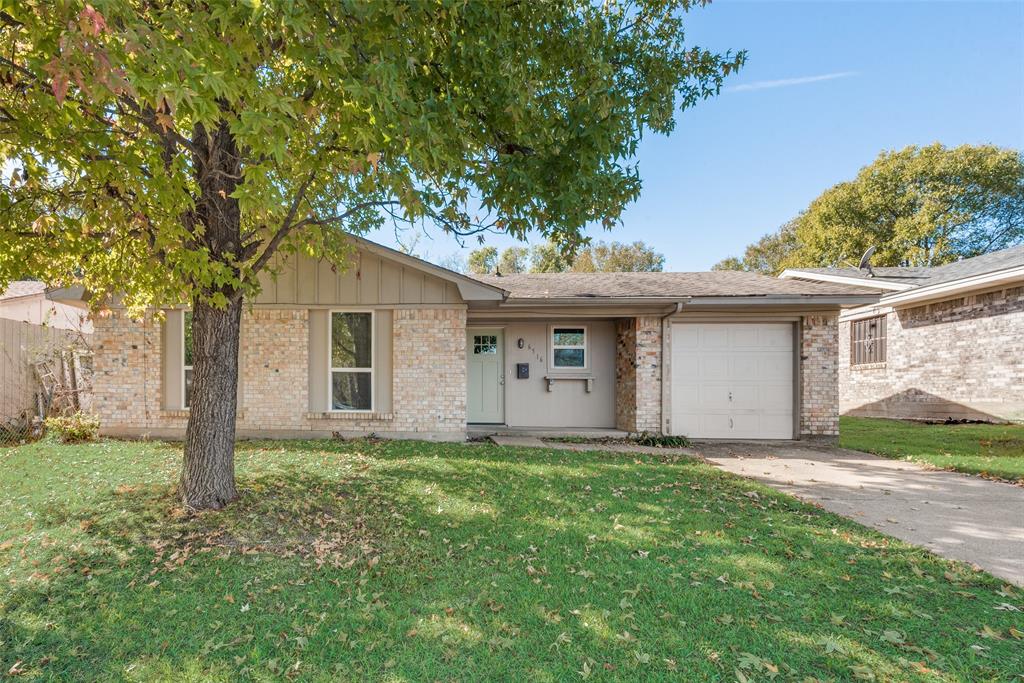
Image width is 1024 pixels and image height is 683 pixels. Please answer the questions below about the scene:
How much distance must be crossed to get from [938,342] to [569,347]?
10.6 meters

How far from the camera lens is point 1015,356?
10.8 metres

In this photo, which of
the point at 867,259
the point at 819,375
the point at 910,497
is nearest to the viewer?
the point at 910,497

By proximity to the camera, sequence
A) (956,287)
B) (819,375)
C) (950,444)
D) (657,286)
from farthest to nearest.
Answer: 1. (956,287)
2. (657,286)
3. (819,375)
4. (950,444)

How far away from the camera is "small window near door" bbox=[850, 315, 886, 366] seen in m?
14.3

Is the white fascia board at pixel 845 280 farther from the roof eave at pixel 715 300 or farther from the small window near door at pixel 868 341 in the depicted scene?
the roof eave at pixel 715 300

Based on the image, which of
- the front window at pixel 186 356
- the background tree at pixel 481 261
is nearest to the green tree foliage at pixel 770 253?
the background tree at pixel 481 261

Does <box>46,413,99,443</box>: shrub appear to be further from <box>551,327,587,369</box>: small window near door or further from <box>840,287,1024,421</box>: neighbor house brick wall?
<box>840,287,1024,421</box>: neighbor house brick wall

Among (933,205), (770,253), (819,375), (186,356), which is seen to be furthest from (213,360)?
(770,253)

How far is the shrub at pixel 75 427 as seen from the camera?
7984 mm

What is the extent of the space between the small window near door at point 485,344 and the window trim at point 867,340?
12.4 m

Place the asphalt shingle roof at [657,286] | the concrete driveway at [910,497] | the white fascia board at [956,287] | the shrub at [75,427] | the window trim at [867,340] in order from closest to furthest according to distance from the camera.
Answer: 1. the concrete driveway at [910,497]
2. the shrub at [75,427]
3. the asphalt shingle roof at [657,286]
4. the white fascia board at [956,287]
5. the window trim at [867,340]

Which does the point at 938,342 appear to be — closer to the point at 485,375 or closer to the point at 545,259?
the point at 485,375

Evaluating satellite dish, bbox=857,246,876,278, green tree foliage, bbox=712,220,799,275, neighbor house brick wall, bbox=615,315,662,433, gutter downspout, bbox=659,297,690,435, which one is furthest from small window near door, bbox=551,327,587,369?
green tree foliage, bbox=712,220,799,275

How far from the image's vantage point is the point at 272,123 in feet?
8.63
